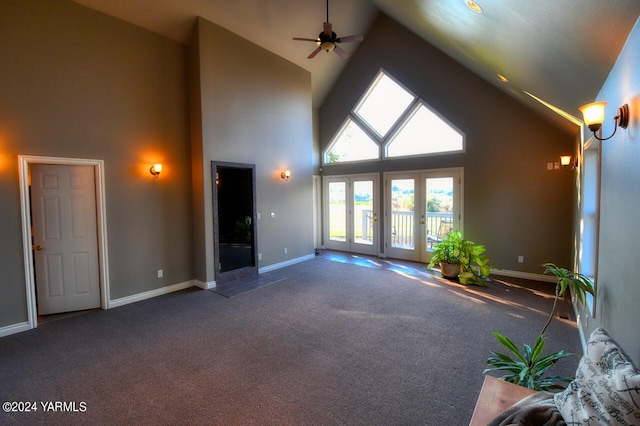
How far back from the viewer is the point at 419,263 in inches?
255

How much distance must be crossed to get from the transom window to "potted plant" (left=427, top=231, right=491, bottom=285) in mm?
1975

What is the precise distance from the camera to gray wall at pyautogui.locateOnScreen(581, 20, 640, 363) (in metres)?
1.47

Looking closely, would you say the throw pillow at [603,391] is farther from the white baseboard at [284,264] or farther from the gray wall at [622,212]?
the white baseboard at [284,264]

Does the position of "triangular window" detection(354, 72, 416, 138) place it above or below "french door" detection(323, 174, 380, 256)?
above

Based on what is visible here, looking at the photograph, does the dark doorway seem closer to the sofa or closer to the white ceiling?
the white ceiling

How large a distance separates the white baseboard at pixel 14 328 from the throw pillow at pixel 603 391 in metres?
5.01

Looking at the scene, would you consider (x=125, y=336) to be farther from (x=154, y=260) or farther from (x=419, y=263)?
(x=419, y=263)

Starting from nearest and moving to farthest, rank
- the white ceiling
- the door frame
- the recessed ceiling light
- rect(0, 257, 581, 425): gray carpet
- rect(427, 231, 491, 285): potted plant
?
the white ceiling → rect(0, 257, 581, 425): gray carpet → the recessed ceiling light → the door frame → rect(427, 231, 491, 285): potted plant

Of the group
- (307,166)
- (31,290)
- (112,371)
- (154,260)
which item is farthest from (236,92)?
(112,371)

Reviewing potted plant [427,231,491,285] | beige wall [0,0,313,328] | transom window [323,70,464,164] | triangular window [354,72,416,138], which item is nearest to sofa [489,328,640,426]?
potted plant [427,231,491,285]

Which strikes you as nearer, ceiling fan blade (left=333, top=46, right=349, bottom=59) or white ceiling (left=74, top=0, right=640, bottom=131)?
white ceiling (left=74, top=0, right=640, bottom=131)

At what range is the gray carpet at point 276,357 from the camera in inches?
82.7

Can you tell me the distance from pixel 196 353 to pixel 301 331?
1.10m

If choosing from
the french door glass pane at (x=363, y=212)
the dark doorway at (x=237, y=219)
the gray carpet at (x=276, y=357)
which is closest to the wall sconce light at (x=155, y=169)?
the dark doorway at (x=237, y=219)
